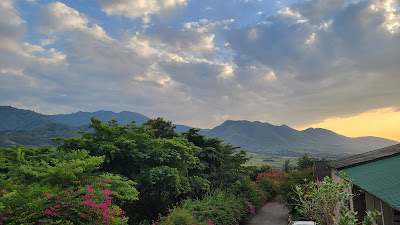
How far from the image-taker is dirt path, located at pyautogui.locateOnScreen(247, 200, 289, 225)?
26.4 metres

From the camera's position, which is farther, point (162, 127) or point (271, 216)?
point (162, 127)

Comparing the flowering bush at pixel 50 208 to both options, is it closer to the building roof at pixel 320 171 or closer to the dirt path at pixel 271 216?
the dirt path at pixel 271 216

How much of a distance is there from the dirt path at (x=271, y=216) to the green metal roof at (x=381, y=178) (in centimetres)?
1613

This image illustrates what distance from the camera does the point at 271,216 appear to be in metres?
29.3

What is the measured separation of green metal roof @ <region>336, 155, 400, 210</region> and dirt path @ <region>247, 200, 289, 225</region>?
52.9 feet

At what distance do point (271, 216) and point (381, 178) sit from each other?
71.7 ft

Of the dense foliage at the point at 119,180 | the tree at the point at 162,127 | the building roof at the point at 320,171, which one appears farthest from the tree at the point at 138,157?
the building roof at the point at 320,171

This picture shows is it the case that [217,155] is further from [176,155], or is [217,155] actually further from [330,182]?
[330,182]

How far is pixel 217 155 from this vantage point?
2981 centimetres

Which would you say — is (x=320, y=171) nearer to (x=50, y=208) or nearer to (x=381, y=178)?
(x=381, y=178)

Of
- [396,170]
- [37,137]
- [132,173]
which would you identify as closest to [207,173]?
[132,173]

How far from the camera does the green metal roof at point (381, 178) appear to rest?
7.87 meters

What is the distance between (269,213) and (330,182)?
25.6m

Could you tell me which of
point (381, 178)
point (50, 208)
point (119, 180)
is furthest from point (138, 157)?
point (381, 178)
